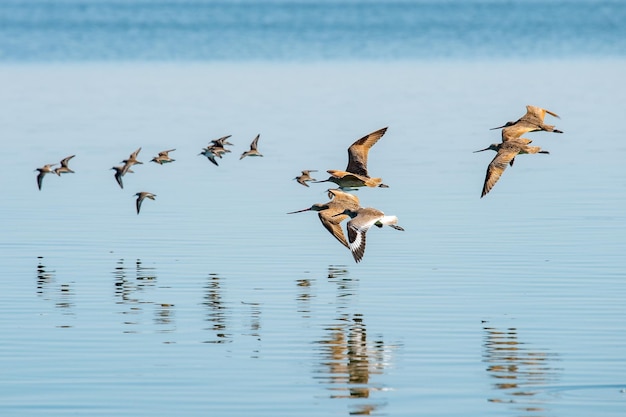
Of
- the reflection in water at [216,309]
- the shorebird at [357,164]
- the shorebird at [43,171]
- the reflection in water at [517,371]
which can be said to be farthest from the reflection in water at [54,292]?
the shorebird at [43,171]

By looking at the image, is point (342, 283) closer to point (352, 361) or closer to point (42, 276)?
point (42, 276)

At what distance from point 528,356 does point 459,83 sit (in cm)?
4333

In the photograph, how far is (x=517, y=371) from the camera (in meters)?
14.4

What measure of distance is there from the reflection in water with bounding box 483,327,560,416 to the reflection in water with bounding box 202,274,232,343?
2.77 metres

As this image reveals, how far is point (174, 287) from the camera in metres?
18.6

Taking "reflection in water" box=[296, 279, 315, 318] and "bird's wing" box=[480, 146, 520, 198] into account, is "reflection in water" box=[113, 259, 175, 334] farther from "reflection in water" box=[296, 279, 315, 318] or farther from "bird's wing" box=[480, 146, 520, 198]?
"bird's wing" box=[480, 146, 520, 198]

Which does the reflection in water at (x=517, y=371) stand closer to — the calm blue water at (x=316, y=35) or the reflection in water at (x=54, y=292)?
the reflection in water at (x=54, y=292)

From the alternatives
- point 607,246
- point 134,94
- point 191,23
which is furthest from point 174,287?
point 191,23

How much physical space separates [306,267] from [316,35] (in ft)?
325

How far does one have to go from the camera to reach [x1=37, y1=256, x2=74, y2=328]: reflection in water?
17.4m

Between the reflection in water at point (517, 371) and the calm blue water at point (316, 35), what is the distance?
2532 inches

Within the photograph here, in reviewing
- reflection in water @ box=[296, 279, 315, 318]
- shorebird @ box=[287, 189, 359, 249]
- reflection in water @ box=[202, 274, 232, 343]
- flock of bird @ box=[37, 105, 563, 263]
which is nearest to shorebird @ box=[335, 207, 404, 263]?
flock of bird @ box=[37, 105, 563, 263]

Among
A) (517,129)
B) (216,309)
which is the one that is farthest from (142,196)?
(216,309)

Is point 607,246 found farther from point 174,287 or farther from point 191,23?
point 191,23
